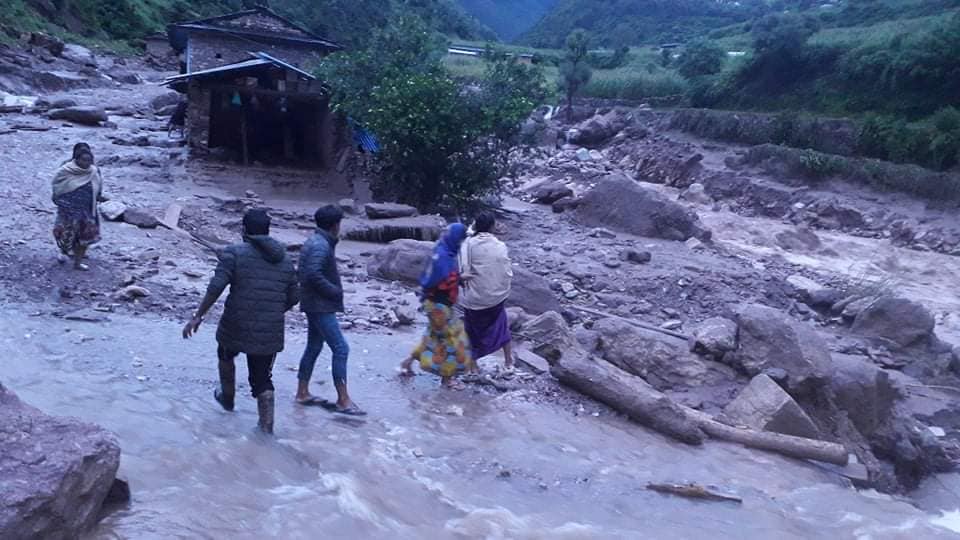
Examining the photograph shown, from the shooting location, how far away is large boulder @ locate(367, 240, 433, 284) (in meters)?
10.9

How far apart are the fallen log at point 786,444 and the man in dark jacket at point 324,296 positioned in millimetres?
3013

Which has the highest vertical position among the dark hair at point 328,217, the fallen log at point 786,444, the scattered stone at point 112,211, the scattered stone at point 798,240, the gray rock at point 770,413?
the dark hair at point 328,217

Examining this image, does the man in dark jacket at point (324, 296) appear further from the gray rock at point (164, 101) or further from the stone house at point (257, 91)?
the gray rock at point (164, 101)

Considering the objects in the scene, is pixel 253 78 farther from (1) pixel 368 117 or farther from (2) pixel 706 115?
(2) pixel 706 115

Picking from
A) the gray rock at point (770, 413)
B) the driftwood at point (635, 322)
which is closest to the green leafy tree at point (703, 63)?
the driftwood at point (635, 322)

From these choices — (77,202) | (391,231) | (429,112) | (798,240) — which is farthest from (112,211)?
(798,240)

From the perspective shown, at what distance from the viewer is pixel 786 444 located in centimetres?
707

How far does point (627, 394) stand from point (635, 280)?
5685 mm

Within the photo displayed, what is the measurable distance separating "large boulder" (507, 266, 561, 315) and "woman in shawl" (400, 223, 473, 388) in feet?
9.44

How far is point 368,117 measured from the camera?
16.1 meters

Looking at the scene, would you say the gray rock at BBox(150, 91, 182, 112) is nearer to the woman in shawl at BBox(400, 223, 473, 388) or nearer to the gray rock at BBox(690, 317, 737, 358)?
the gray rock at BBox(690, 317, 737, 358)

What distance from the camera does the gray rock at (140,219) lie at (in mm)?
11070

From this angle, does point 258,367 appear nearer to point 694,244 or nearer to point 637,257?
point 637,257

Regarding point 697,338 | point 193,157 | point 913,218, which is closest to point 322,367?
point 697,338
